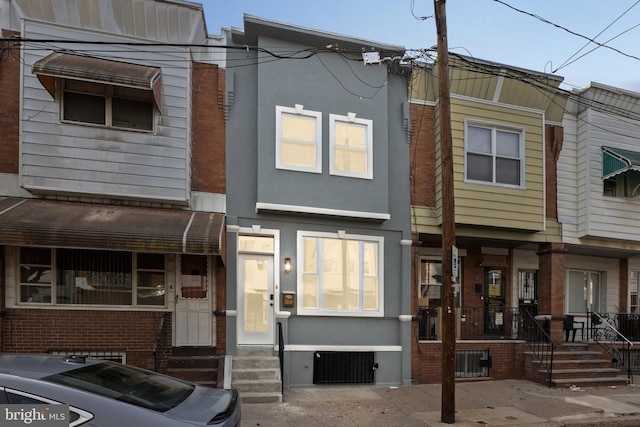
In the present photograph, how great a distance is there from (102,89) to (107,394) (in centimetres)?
710

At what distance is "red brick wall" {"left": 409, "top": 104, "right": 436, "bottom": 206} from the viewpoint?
1034 centimetres

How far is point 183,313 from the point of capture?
8805 mm

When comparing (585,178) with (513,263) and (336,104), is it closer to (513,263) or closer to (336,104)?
(513,263)

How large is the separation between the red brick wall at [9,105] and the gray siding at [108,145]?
45 centimetres

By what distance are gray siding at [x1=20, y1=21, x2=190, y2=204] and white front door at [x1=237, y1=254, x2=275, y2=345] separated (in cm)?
198

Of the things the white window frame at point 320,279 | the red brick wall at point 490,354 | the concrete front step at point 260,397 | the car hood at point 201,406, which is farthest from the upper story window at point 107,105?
the red brick wall at point 490,354

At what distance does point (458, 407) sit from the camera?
7.80m

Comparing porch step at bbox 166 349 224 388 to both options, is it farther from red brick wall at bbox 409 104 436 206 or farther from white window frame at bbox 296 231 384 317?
red brick wall at bbox 409 104 436 206

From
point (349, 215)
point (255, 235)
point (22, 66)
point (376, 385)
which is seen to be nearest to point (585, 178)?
point (349, 215)

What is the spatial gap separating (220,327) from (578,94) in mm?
10588

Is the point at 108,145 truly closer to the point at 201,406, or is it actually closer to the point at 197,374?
the point at 197,374

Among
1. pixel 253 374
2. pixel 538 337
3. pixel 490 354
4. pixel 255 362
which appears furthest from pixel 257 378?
pixel 538 337

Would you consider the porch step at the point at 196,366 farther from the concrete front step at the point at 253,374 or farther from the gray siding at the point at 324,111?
the gray siding at the point at 324,111

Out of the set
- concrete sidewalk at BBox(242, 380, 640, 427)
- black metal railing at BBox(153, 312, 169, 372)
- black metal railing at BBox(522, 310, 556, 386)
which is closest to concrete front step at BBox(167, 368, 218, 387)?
black metal railing at BBox(153, 312, 169, 372)
